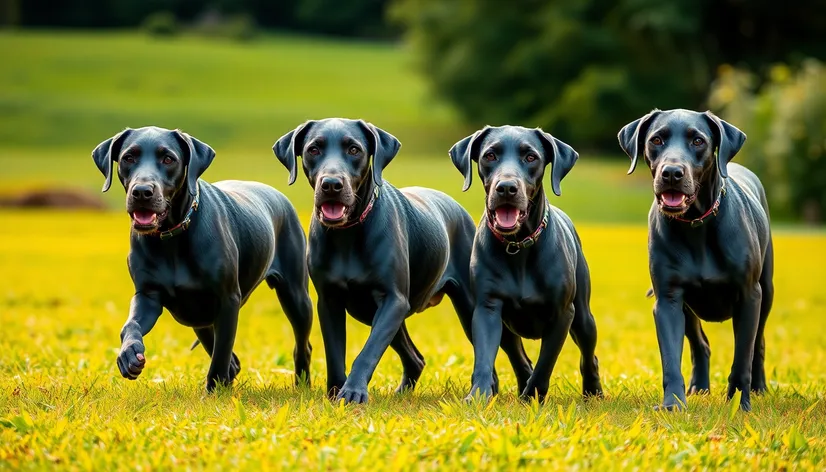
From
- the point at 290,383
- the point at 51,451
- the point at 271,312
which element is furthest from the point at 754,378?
the point at 271,312

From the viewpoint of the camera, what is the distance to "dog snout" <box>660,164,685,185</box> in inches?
295

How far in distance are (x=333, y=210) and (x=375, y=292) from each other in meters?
0.67

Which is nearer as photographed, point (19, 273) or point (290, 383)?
point (290, 383)

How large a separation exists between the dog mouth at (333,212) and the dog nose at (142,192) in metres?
1.10

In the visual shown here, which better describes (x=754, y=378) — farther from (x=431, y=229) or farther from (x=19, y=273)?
(x=19, y=273)

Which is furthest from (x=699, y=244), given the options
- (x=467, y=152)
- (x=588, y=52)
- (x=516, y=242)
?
(x=588, y=52)

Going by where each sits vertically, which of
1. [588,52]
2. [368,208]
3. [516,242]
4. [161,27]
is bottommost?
[516,242]

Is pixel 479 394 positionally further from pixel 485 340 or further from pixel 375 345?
pixel 375 345

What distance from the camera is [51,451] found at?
20.0ft

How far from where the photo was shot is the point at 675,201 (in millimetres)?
7555

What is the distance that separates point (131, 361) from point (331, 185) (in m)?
1.68

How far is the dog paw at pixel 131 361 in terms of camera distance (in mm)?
7270

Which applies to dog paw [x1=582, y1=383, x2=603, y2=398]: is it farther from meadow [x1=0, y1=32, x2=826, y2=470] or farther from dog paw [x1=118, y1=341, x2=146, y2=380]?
dog paw [x1=118, y1=341, x2=146, y2=380]

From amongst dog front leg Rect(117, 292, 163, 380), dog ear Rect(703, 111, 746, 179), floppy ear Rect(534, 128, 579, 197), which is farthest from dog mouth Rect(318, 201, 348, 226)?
dog ear Rect(703, 111, 746, 179)
